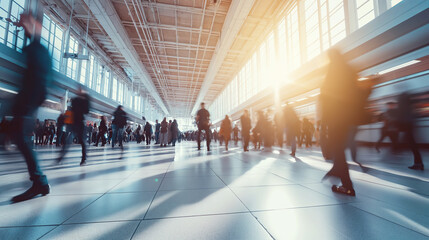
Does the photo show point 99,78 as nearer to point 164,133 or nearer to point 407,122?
point 164,133

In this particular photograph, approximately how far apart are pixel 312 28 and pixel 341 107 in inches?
357

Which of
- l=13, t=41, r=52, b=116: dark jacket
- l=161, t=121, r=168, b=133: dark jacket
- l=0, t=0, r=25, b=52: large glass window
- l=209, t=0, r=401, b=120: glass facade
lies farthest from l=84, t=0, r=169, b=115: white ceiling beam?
l=209, t=0, r=401, b=120: glass facade

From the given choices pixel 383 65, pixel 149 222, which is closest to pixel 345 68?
pixel 149 222

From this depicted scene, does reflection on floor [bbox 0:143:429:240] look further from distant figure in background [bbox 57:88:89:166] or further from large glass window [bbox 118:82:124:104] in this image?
large glass window [bbox 118:82:124:104]

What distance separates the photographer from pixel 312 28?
8.82 m

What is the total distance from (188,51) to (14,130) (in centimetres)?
1467

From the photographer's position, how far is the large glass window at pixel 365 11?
6.15 meters

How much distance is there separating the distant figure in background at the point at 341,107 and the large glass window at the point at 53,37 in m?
13.2

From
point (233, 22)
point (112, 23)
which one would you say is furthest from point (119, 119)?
point (233, 22)

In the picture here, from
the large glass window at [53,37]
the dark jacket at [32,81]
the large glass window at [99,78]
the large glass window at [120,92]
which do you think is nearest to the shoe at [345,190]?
the dark jacket at [32,81]

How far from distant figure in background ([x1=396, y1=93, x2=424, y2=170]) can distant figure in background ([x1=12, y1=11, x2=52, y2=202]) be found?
16.2 ft

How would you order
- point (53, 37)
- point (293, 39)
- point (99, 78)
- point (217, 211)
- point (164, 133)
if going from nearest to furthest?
point (217, 211) → point (293, 39) → point (53, 37) → point (164, 133) → point (99, 78)

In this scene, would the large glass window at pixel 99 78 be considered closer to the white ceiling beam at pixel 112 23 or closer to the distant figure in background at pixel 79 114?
the white ceiling beam at pixel 112 23

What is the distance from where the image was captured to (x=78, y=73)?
12.5 m
